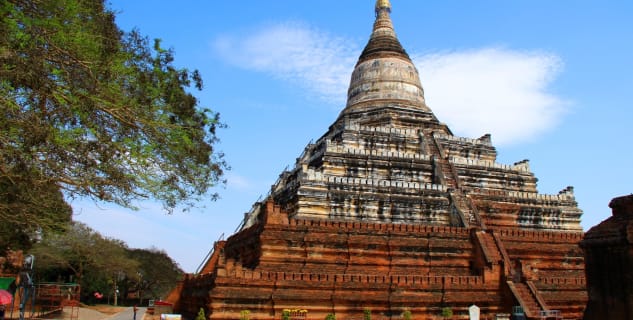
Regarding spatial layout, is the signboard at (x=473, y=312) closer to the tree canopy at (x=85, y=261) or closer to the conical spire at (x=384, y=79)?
the conical spire at (x=384, y=79)

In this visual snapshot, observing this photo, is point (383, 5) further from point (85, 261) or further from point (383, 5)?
point (85, 261)

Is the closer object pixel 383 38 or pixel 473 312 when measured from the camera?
pixel 473 312

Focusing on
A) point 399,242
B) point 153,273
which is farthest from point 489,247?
point 153,273

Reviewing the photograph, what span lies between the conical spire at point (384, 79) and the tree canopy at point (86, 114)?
2659 centimetres

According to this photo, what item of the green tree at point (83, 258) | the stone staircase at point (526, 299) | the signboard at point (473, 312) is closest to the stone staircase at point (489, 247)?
the stone staircase at point (526, 299)

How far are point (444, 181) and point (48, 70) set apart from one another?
75.8 ft

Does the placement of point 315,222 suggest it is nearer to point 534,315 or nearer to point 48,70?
point 534,315

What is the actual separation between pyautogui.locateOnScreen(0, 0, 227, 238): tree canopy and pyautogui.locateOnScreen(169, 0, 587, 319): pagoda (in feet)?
26.0

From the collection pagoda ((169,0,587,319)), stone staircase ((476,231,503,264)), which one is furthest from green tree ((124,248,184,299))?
stone staircase ((476,231,503,264))

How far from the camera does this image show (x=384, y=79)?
40.8 m

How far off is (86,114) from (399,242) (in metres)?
15.6

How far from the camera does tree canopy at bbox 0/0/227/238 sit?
10.5 meters

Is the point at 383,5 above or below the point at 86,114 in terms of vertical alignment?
above

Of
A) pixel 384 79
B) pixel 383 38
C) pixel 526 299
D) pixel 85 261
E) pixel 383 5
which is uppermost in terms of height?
pixel 383 5
